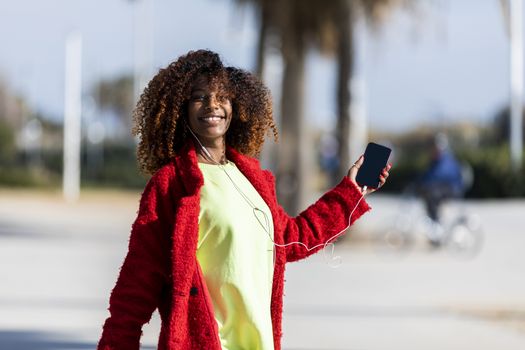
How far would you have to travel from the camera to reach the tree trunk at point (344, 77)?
790 inches

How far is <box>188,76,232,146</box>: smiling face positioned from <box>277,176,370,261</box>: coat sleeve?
45 cm

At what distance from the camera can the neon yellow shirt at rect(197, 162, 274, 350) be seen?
3.99 metres

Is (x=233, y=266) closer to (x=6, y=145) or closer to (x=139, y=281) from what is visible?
(x=139, y=281)

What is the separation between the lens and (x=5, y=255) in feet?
56.4

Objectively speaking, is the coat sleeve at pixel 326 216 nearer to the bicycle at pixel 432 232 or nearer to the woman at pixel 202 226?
the woman at pixel 202 226

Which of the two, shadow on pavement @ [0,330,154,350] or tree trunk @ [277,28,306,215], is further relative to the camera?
tree trunk @ [277,28,306,215]

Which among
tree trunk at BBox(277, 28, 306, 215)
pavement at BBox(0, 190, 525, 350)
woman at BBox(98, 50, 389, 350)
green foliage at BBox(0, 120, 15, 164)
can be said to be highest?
green foliage at BBox(0, 120, 15, 164)

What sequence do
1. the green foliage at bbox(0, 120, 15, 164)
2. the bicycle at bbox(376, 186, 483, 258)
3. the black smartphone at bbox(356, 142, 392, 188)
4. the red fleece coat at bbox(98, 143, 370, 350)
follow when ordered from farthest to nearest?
the green foliage at bbox(0, 120, 15, 164) < the bicycle at bbox(376, 186, 483, 258) < the black smartphone at bbox(356, 142, 392, 188) < the red fleece coat at bbox(98, 143, 370, 350)

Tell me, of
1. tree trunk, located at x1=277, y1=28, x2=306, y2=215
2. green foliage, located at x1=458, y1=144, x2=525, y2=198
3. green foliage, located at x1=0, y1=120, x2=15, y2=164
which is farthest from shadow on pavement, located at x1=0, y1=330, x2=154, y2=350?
green foliage, located at x1=0, y1=120, x2=15, y2=164

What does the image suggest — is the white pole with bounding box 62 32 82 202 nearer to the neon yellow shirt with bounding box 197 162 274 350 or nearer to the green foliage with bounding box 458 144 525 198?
the green foliage with bounding box 458 144 525 198

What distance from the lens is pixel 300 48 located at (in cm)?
2097

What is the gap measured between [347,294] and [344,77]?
8076mm

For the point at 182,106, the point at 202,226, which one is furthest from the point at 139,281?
the point at 182,106

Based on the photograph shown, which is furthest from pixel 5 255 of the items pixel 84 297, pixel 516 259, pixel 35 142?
pixel 35 142
